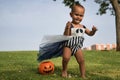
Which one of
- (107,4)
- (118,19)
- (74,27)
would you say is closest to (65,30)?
(74,27)

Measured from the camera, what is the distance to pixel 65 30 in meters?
10.0

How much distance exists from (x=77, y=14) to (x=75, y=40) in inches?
30.0

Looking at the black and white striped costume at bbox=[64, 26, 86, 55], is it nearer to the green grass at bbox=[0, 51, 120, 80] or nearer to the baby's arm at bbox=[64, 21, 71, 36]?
the baby's arm at bbox=[64, 21, 71, 36]

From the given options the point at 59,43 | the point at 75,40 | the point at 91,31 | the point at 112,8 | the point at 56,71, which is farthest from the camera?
the point at 112,8

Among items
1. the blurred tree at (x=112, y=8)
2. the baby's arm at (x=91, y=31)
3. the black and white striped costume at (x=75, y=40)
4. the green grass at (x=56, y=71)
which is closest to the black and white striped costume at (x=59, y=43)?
the black and white striped costume at (x=75, y=40)

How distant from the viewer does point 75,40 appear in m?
10.1

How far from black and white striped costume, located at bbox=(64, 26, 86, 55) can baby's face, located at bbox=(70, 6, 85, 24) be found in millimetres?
264

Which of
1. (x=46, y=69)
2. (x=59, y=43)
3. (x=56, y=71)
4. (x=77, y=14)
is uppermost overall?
(x=77, y=14)

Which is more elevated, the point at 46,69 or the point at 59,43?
the point at 59,43

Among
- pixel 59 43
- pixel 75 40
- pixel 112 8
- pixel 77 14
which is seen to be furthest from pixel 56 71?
pixel 112 8

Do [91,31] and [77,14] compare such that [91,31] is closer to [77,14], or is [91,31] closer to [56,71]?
[77,14]

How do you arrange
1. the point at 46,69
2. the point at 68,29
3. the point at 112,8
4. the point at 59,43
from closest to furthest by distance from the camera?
the point at 68,29 < the point at 59,43 < the point at 46,69 < the point at 112,8

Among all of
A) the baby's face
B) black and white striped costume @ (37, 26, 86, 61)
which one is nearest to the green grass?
black and white striped costume @ (37, 26, 86, 61)

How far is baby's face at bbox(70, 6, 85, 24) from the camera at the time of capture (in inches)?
394
